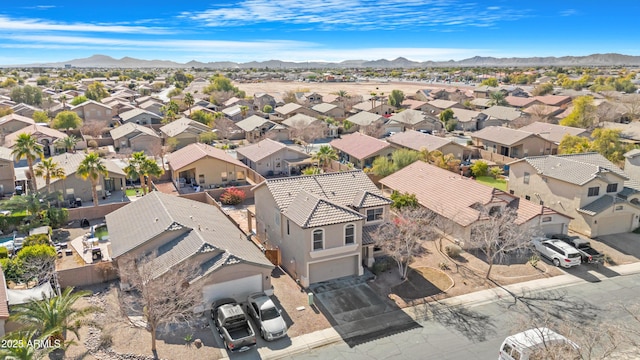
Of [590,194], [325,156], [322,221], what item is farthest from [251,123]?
[590,194]

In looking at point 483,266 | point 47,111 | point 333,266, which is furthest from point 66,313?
point 47,111

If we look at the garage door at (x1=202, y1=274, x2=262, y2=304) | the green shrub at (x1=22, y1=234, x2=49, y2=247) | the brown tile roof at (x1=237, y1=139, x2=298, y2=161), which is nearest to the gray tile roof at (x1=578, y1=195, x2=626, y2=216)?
the garage door at (x1=202, y1=274, x2=262, y2=304)

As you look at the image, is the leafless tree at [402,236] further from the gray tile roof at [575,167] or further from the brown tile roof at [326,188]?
the gray tile roof at [575,167]

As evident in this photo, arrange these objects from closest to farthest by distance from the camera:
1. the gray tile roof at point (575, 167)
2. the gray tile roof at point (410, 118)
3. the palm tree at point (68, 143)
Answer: the gray tile roof at point (575, 167)
the palm tree at point (68, 143)
the gray tile roof at point (410, 118)

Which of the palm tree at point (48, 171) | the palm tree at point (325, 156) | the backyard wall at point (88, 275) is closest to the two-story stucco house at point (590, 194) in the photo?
the palm tree at point (325, 156)

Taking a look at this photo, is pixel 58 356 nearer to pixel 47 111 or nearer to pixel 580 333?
pixel 580 333

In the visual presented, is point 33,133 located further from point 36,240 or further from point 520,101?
point 520,101
